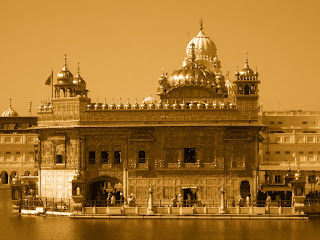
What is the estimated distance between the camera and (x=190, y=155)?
49.1 m

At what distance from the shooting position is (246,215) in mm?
44875

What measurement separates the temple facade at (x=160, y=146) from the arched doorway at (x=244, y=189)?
58 millimetres

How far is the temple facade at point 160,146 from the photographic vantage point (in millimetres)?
48719

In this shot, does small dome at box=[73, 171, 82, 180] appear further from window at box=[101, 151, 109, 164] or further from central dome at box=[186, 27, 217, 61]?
central dome at box=[186, 27, 217, 61]

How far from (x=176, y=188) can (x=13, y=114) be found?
5389cm

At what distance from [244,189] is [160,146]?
544cm

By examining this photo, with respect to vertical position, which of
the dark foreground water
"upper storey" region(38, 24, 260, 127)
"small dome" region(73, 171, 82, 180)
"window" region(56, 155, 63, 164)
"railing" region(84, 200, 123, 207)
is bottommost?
the dark foreground water

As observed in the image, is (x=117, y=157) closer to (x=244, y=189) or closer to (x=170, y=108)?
(x=170, y=108)

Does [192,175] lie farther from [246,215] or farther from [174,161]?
[246,215]

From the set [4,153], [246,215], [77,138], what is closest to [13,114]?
[4,153]

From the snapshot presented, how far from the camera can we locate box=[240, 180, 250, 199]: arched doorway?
48844 mm

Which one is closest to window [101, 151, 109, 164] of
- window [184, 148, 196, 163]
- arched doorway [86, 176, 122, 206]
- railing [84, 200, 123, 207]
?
arched doorway [86, 176, 122, 206]

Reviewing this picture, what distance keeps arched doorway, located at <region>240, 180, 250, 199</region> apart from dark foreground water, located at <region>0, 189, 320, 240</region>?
4924 mm

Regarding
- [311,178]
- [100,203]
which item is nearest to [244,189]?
[100,203]
